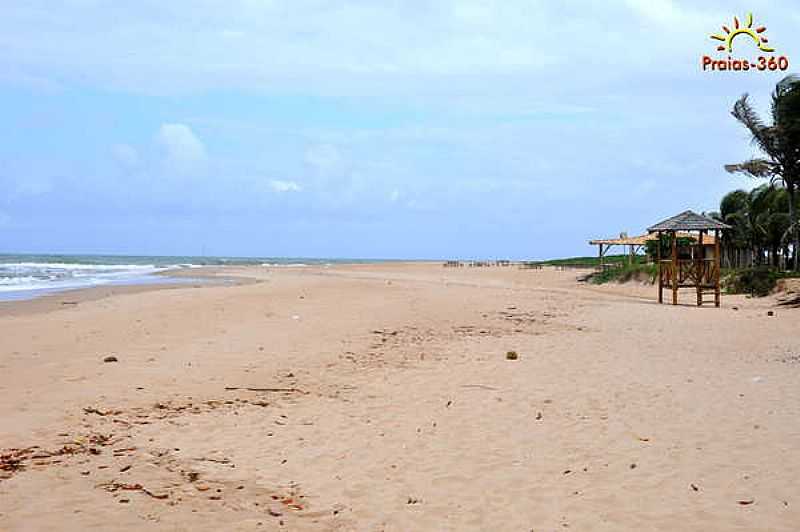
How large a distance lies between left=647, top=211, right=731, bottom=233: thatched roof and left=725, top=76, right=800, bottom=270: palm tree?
506cm

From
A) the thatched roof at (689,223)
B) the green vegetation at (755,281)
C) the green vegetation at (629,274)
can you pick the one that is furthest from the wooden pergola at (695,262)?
the green vegetation at (629,274)

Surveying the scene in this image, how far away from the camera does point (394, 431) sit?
7102 millimetres

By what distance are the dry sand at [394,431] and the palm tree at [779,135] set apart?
15290mm

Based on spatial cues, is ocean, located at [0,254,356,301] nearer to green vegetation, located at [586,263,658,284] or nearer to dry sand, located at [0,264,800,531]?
dry sand, located at [0,264,800,531]

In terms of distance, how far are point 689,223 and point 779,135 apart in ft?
19.5

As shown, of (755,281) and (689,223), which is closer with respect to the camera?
(689,223)

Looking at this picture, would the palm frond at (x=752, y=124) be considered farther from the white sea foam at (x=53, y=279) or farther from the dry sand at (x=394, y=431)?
the white sea foam at (x=53, y=279)

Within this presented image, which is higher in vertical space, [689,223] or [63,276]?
[689,223]

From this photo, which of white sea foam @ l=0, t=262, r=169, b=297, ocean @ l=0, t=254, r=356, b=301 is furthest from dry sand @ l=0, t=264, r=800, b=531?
white sea foam @ l=0, t=262, r=169, b=297

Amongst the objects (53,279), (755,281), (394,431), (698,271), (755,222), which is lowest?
(394,431)

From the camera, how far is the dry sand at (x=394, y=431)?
502 cm

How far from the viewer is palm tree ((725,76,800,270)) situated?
26562 millimetres

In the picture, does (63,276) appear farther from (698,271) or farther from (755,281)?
(755,281)

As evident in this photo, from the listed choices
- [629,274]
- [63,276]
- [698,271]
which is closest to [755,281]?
[698,271]
